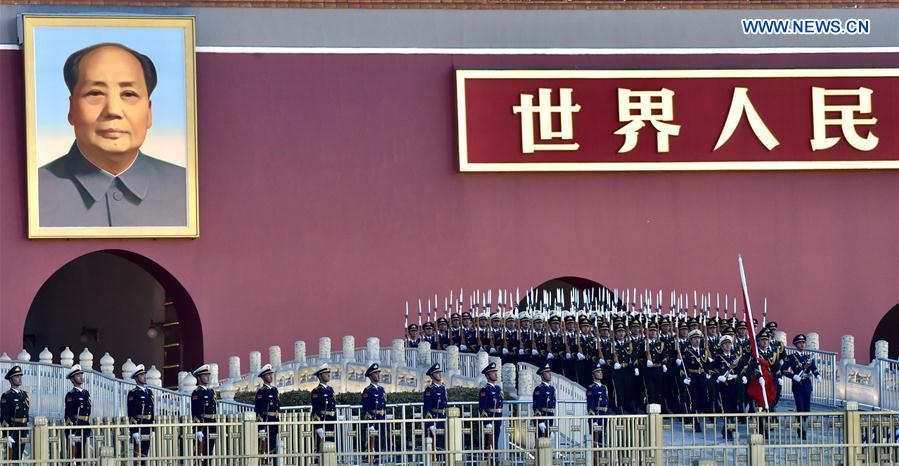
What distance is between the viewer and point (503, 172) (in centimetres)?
2586

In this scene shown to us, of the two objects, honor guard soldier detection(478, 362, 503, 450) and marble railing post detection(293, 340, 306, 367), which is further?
marble railing post detection(293, 340, 306, 367)

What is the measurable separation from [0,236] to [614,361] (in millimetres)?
9397

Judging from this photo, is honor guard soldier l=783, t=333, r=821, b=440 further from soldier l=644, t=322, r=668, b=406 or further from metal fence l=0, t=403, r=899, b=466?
metal fence l=0, t=403, r=899, b=466

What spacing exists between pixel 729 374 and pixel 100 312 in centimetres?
1422

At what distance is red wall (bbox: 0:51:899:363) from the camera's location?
83.0ft

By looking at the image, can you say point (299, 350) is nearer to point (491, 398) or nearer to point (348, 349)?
point (348, 349)

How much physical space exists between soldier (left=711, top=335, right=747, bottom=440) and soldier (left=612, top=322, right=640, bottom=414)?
3.30 feet

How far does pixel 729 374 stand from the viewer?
19.3 metres

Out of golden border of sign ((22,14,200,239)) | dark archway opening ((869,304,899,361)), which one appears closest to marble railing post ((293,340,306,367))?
golden border of sign ((22,14,200,239))

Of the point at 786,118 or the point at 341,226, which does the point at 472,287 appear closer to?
the point at 341,226

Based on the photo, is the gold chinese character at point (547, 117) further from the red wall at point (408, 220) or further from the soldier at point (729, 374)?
the soldier at point (729, 374)

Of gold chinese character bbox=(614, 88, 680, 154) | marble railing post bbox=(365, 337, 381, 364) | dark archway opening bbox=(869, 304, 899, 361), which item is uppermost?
gold chinese character bbox=(614, 88, 680, 154)

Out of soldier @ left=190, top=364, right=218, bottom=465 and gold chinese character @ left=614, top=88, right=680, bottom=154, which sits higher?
gold chinese character @ left=614, top=88, right=680, bottom=154

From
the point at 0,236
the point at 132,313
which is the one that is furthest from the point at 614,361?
the point at 132,313
